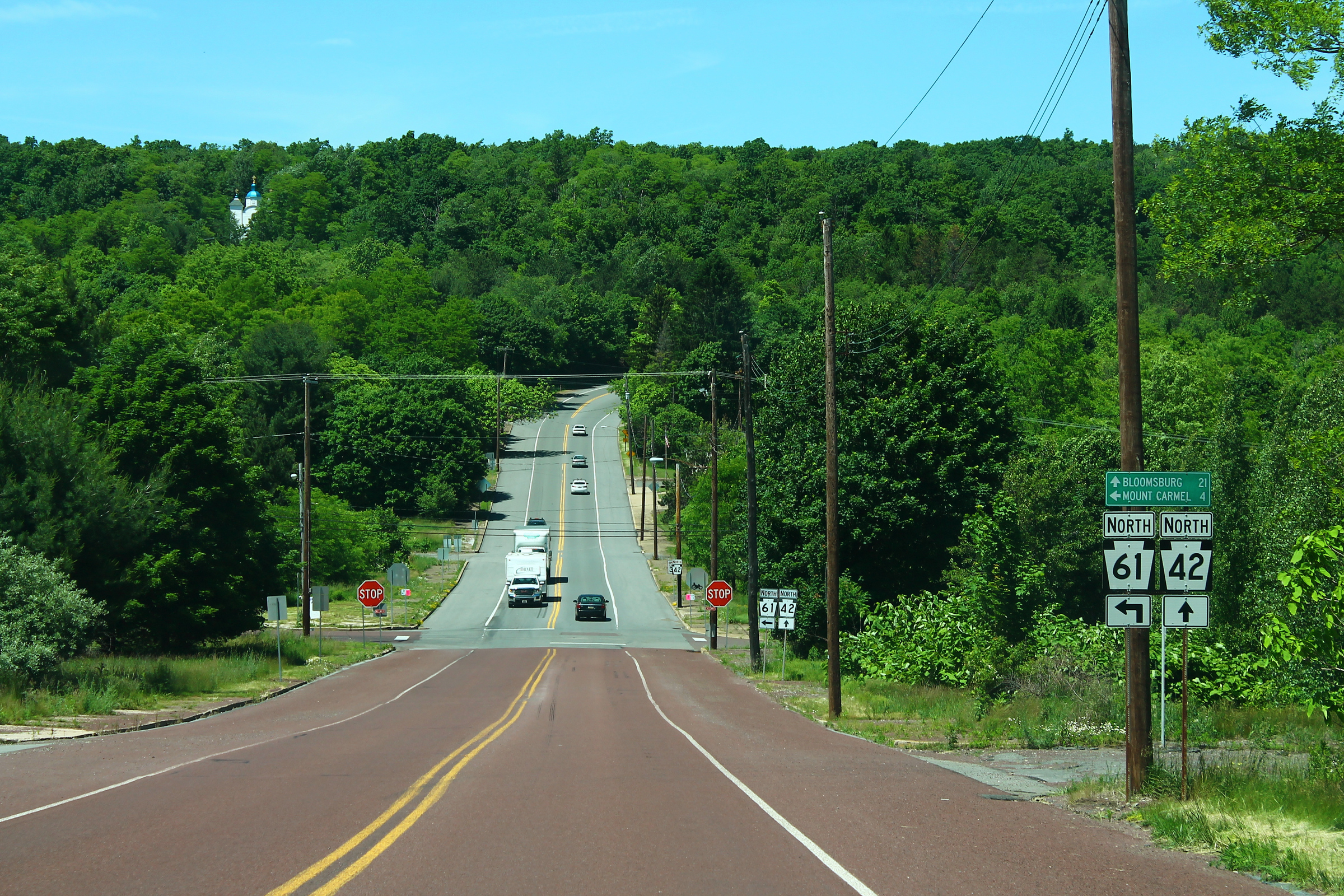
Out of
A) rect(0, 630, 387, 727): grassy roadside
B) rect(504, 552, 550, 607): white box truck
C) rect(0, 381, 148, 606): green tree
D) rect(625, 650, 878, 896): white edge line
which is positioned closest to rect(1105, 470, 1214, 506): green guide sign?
rect(625, 650, 878, 896): white edge line

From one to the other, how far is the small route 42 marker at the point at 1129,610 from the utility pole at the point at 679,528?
57.9 meters

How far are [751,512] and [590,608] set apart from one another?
2819 centimetres

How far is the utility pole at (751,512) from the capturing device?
3722 centimetres

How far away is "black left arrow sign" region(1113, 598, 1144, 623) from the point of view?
1195cm

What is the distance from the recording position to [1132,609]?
11961 millimetres

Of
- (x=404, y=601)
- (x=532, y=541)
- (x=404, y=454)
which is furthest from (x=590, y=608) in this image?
(x=404, y=454)

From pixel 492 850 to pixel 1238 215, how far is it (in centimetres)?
1457

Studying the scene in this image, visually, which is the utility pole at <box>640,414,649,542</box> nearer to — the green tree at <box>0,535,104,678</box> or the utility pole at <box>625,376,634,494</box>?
the utility pole at <box>625,376,634,494</box>

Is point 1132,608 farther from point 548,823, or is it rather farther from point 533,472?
point 533,472

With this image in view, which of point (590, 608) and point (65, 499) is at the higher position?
point (65, 499)

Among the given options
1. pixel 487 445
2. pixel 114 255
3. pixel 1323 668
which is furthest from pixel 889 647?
pixel 114 255

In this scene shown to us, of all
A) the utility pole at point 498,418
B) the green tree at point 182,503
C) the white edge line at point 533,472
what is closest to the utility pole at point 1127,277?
the green tree at point 182,503

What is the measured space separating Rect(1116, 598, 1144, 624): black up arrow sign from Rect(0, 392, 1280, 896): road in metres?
2.27

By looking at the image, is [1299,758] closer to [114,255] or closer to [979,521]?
[979,521]
